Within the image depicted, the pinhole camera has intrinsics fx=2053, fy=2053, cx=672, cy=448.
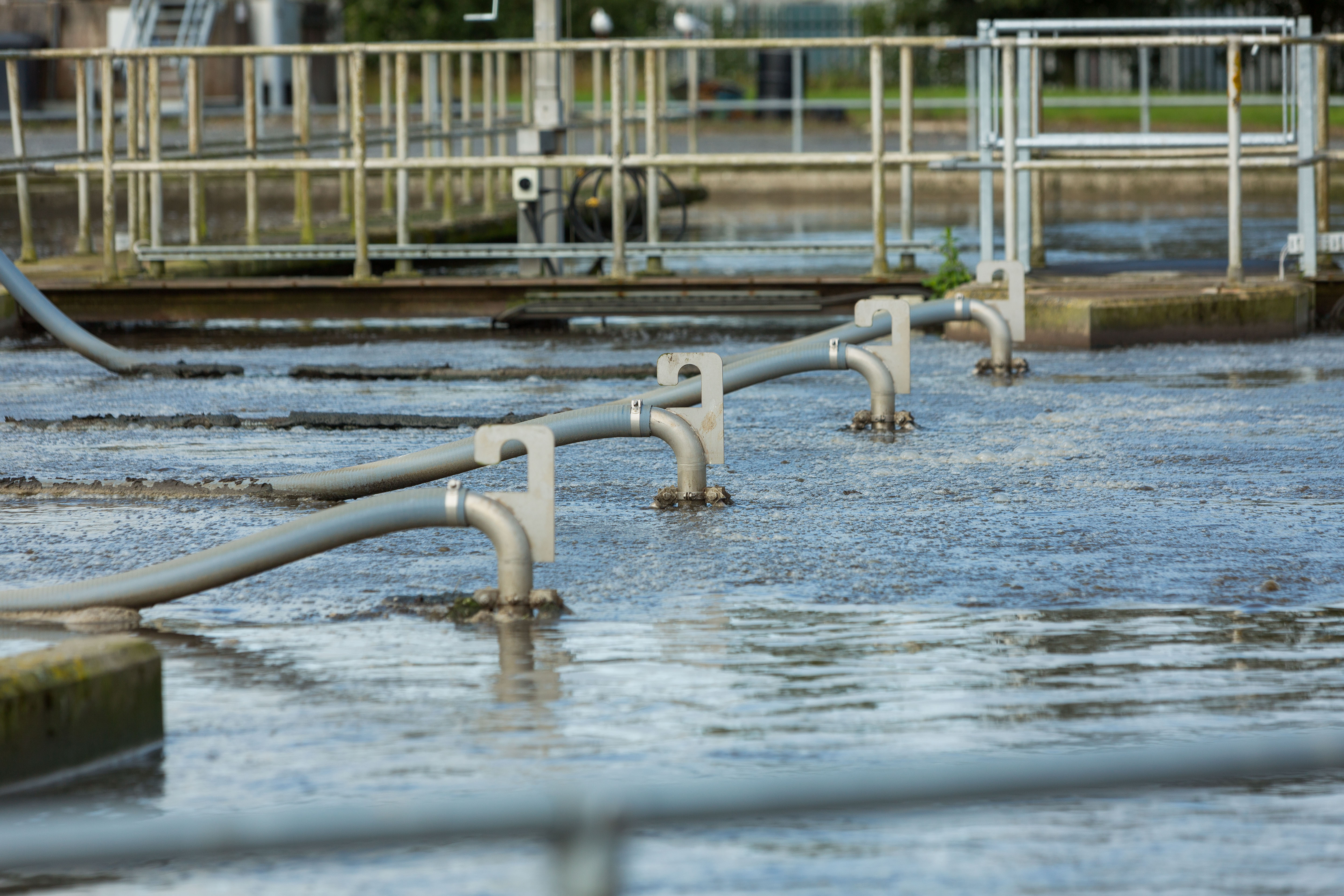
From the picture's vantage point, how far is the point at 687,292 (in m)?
13.5

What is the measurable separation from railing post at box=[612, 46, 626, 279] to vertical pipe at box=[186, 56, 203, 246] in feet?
11.3

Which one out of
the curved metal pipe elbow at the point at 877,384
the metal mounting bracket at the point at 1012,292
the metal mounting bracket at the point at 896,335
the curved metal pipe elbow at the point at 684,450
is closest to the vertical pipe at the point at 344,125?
the metal mounting bracket at the point at 1012,292

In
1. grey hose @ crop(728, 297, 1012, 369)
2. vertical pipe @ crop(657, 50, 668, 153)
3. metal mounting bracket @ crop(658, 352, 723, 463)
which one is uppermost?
vertical pipe @ crop(657, 50, 668, 153)

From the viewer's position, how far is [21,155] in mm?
14711

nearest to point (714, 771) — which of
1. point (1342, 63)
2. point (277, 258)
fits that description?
point (277, 258)

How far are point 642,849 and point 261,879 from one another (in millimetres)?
624

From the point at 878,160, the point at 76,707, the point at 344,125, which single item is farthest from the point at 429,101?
the point at 76,707

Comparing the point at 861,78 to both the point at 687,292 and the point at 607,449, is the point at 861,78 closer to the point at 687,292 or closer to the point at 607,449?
the point at 687,292

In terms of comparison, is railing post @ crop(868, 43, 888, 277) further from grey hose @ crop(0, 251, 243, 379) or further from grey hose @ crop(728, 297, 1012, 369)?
grey hose @ crop(0, 251, 243, 379)

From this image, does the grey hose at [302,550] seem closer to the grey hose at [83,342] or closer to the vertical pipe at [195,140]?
the grey hose at [83,342]

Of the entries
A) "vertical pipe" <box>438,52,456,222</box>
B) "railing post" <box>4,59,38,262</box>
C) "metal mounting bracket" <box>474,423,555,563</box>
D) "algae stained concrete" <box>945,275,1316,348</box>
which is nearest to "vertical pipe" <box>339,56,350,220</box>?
"vertical pipe" <box>438,52,456,222</box>

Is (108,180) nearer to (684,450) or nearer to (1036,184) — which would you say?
(1036,184)

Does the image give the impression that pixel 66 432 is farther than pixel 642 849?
Yes

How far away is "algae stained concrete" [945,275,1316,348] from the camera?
11469 millimetres
